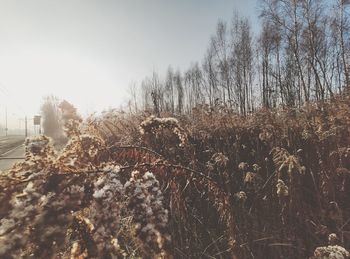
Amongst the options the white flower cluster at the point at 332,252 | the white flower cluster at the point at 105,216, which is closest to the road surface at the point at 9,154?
the white flower cluster at the point at 332,252

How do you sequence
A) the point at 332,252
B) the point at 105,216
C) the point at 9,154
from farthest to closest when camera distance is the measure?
the point at 9,154 → the point at 332,252 → the point at 105,216

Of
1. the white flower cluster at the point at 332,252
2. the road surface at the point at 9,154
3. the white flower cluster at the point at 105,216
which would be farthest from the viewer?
the road surface at the point at 9,154

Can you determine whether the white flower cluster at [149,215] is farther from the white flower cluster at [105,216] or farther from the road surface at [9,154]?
the road surface at [9,154]

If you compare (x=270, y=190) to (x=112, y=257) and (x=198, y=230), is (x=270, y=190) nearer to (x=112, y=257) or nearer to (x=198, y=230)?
(x=198, y=230)

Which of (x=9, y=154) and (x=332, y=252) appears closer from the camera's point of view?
(x=332, y=252)

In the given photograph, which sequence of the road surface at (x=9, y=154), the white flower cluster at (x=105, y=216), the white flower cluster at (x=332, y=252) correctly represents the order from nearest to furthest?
the white flower cluster at (x=105, y=216), the white flower cluster at (x=332, y=252), the road surface at (x=9, y=154)

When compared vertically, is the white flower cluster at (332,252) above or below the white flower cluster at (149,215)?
below

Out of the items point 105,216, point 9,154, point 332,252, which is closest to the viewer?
point 105,216

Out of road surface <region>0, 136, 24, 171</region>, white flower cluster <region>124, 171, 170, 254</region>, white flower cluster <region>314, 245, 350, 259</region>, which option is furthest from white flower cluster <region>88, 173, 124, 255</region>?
road surface <region>0, 136, 24, 171</region>

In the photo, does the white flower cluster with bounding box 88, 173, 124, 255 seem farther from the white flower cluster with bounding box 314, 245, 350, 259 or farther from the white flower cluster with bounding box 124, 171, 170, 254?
the white flower cluster with bounding box 314, 245, 350, 259

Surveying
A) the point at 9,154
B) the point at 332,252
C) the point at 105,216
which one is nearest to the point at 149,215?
the point at 105,216

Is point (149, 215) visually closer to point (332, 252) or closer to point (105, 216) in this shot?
point (105, 216)

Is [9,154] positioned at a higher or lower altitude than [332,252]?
higher

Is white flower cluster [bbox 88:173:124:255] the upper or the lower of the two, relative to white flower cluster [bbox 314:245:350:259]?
upper
